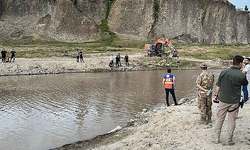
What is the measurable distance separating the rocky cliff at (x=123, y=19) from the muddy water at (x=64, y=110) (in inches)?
2154

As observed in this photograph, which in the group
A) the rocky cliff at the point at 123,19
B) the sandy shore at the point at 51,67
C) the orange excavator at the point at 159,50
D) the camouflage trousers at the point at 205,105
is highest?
the rocky cliff at the point at 123,19

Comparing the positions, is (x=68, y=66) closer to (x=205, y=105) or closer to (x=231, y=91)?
(x=205, y=105)

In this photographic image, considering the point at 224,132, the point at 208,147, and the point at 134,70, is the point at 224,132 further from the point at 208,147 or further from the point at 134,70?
the point at 134,70

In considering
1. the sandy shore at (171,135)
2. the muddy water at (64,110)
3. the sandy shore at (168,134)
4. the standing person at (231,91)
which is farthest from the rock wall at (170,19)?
the standing person at (231,91)

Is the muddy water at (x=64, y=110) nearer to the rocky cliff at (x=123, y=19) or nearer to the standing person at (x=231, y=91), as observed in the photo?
the standing person at (x=231, y=91)

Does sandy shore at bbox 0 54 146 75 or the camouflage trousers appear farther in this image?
sandy shore at bbox 0 54 146 75

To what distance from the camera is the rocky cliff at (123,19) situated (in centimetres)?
7350

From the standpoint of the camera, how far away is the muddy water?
33.1 feet

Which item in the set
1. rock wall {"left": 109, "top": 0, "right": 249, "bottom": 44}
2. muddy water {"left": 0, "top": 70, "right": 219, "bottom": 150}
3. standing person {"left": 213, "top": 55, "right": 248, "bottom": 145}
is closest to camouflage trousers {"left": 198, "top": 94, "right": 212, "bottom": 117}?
standing person {"left": 213, "top": 55, "right": 248, "bottom": 145}

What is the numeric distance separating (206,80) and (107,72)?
23.7 metres

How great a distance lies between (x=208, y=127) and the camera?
830cm

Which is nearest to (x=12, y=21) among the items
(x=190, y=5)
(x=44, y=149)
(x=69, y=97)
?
(x=190, y=5)

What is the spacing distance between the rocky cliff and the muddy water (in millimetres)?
54713

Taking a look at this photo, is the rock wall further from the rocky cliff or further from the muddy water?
the muddy water
